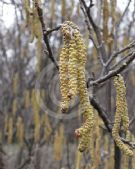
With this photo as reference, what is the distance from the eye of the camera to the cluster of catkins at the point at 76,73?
1.04m

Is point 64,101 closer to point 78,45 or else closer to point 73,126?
point 78,45

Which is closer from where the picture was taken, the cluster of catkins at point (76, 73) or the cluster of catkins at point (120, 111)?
the cluster of catkins at point (76, 73)

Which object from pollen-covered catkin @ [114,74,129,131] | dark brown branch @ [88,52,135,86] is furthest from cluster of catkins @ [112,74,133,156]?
dark brown branch @ [88,52,135,86]

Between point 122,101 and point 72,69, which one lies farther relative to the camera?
point 122,101

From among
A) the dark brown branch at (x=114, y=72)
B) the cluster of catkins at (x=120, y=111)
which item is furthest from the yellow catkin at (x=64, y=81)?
the dark brown branch at (x=114, y=72)

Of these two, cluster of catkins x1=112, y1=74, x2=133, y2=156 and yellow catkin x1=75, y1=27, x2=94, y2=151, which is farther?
cluster of catkins x1=112, y1=74, x2=133, y2=156

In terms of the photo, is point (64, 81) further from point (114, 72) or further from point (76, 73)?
point (114, 72)

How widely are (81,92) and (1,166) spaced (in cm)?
178

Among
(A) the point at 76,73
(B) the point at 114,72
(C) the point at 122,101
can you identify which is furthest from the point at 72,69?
(B) the point at 114,72

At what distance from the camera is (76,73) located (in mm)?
1042

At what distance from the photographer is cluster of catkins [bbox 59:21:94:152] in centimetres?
104

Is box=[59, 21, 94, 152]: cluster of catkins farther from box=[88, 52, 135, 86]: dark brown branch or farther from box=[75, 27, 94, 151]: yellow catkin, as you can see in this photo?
box=[88, 52, 135, 86]: dark brown branch

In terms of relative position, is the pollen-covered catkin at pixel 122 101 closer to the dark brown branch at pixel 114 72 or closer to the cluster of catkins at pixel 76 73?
the dark brown branch at pixel 114 72

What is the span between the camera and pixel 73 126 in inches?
267
